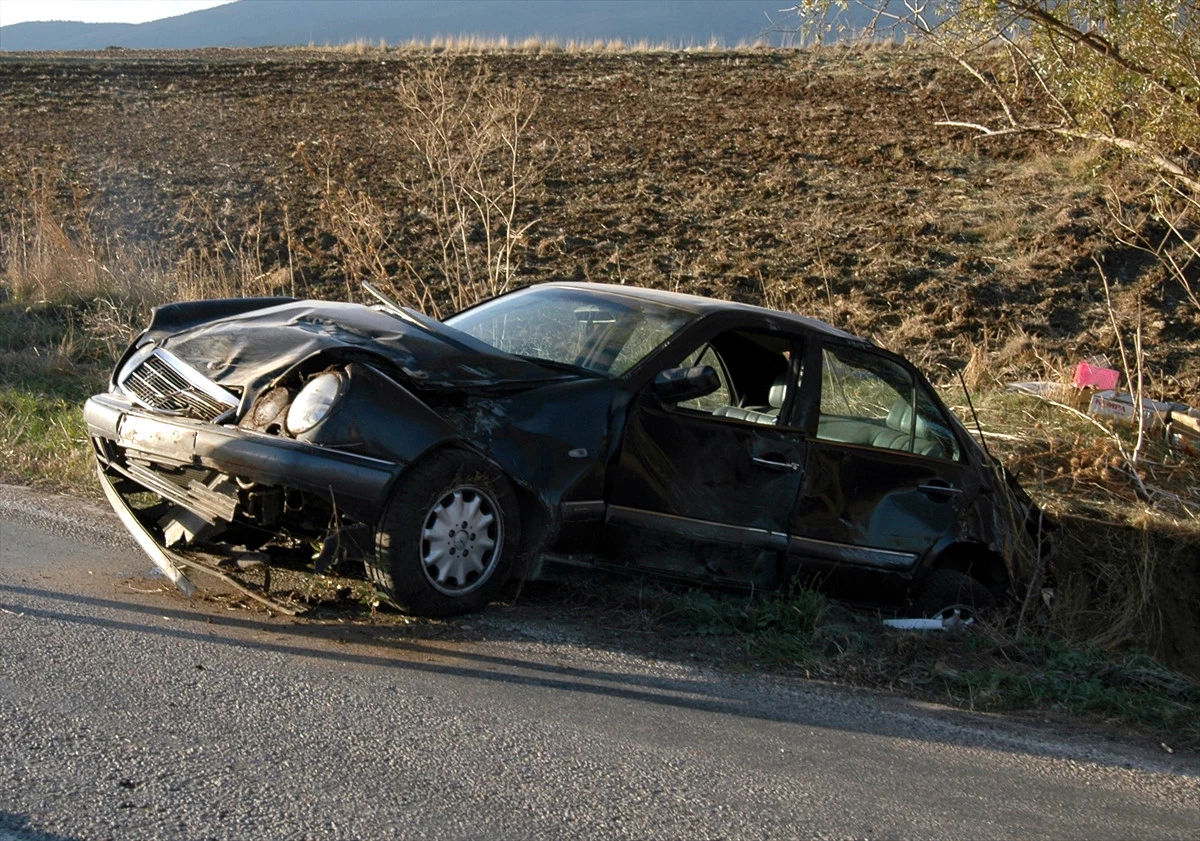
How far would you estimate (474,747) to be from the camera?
4230mm

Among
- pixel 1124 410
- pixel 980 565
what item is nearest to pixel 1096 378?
pixel 1124 410

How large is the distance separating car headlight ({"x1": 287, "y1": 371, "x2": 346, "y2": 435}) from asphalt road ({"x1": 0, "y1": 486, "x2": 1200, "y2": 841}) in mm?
832

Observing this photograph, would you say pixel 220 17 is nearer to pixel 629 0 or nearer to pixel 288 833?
pixel 629 0

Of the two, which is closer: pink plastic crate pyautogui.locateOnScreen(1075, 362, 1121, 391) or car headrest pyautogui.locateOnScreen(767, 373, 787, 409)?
car headrest pyautogui.locateOnScreen(767, 373, 787, 409)

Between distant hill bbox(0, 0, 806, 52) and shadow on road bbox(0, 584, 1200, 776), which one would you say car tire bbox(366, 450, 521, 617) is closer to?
shadow on road bbox(0, 584, 1200, 776)

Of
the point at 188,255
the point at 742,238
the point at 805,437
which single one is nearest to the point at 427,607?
the point at 805,437

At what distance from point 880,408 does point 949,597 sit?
1.06 meters

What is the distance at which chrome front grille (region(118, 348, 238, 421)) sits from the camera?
5488 millimetres

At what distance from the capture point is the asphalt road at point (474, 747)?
370cm

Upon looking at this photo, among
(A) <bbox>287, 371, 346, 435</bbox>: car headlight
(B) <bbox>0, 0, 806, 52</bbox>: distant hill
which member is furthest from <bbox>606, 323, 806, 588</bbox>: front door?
(B) <bbox>0, 0, 806, 52</bbox>: distant hill

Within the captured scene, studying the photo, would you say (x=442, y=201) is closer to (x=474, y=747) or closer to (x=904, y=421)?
(x=904, y=421)

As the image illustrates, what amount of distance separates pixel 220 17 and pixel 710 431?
16875cm

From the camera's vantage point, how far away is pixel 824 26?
964cm

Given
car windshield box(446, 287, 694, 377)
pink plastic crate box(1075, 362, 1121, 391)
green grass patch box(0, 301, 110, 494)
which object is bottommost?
green grass patch box(0, 301, 110, 494)
